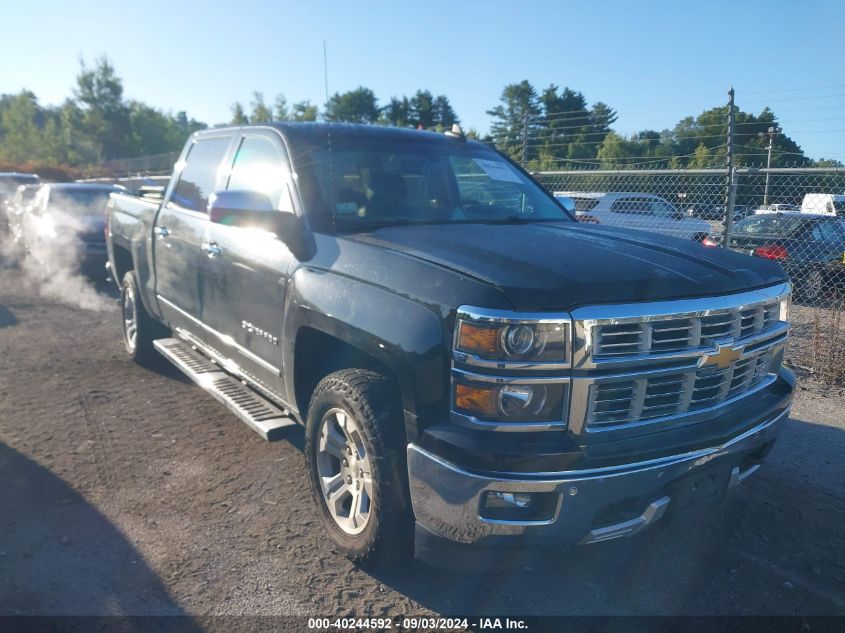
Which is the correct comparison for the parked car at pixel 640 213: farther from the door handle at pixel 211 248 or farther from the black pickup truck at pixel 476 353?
the door handle at pixel 211 248

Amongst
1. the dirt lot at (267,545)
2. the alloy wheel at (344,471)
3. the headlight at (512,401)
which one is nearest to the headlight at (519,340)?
the headlight at (512,401)

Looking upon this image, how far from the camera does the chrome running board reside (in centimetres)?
375

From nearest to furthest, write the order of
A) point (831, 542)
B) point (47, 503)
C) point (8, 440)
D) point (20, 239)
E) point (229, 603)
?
point (229, 603)
point (831, 542)
point (47, 503)
point (8, 440)
point (20, 239)

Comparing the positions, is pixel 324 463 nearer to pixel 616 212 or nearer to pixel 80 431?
pixel 80 431

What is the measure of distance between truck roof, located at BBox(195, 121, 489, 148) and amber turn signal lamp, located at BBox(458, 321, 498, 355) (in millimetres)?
1992

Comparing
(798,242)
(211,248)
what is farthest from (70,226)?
(798,242)

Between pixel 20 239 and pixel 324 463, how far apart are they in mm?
13884

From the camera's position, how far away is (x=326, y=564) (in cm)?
336

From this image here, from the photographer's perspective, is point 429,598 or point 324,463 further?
point 324,463

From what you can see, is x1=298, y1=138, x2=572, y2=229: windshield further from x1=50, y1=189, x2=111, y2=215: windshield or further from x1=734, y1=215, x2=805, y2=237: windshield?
x1=50, y1=189, x2=111, y2=215: windshield

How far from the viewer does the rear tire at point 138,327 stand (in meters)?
6.27

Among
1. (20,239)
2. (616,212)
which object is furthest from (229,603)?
(20,239)

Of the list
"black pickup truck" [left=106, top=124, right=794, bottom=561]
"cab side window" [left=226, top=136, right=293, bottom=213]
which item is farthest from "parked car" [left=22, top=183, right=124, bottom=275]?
"black pickup truck" [left=106, top=124, right=794, bottom=561]

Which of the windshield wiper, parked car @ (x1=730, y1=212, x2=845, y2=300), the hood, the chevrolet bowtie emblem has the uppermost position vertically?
the windshield wiper
